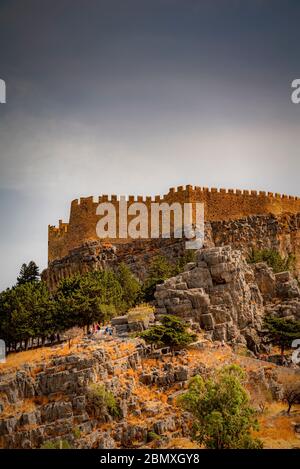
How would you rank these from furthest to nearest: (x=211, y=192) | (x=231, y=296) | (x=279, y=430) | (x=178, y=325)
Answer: (x=211, y=192), (x=231, y=296), (x=178, y=325), (x=279, y=430)

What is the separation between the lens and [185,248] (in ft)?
183

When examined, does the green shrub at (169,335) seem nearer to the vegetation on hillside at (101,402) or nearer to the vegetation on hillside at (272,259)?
the vegetation on hillside at (101,402)

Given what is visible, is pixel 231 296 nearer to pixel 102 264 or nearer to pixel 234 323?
pixel 234 323

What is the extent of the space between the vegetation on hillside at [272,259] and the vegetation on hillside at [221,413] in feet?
79.9

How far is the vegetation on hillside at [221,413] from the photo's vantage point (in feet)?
91.7

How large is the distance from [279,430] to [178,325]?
27.4 ft

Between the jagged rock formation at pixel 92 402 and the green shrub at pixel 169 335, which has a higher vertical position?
the green shrub at pixel 169 335

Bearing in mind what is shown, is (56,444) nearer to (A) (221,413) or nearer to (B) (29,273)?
(A) (221,413)

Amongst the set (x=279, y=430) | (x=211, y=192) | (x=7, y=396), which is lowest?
(x=279, y=430)

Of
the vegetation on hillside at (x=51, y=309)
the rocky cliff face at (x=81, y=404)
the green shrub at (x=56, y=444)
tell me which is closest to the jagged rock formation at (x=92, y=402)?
the rocky cliff face at (x=81, y=404)

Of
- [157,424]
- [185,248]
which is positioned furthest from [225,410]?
[185,248]

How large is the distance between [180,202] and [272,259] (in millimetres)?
8950

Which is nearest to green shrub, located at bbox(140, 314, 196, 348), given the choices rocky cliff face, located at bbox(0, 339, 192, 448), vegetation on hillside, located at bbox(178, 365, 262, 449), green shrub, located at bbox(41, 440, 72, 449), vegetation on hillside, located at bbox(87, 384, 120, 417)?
rocky cliff face, located at bbox(0, 339, 192, 448)

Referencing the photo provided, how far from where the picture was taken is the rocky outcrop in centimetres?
4166
